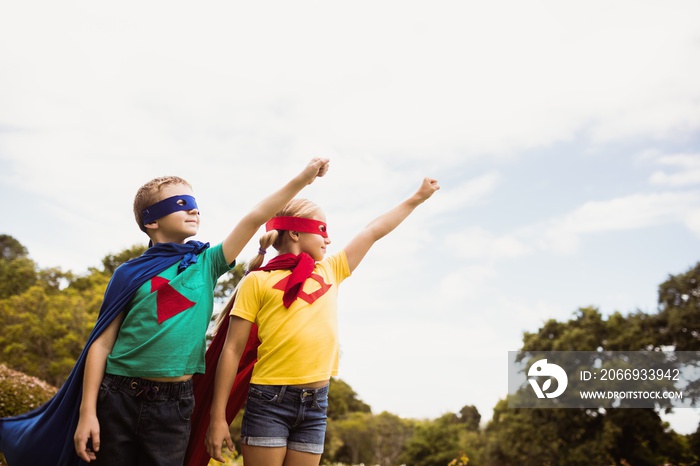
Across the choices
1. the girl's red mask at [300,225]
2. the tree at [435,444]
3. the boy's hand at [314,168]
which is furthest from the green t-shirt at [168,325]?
the tree at [435,444]

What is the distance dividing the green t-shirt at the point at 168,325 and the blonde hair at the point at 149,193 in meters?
0.38

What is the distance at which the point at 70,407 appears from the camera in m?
2.88

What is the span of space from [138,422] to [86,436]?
21cm

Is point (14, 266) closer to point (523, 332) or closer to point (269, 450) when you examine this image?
point (523, 332)

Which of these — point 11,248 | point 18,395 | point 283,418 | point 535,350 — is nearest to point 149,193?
point 283,418

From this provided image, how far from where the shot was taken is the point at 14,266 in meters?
36.0

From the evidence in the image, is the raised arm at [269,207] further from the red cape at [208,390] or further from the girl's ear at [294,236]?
the red cape at [208,390]

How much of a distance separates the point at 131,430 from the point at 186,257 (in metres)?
0.82

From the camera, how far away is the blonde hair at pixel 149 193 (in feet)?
10.3

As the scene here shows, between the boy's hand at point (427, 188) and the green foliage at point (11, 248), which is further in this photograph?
the green foliage at point (11, 248)

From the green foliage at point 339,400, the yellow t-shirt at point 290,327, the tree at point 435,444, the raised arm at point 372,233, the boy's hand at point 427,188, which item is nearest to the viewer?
the yellow t-shirt at point 290,327

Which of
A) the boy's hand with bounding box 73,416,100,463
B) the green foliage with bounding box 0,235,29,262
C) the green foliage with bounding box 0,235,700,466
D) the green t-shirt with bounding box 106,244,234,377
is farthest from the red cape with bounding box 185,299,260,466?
the green foliage with bounding box 0,235,29,262

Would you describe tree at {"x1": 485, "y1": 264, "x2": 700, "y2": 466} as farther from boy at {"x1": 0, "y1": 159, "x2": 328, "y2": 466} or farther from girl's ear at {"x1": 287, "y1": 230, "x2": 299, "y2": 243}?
boy at {"x1": 0, "y1": 159, "x2": 328, "y2": 466}

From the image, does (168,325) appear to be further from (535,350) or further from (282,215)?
(535,350)
